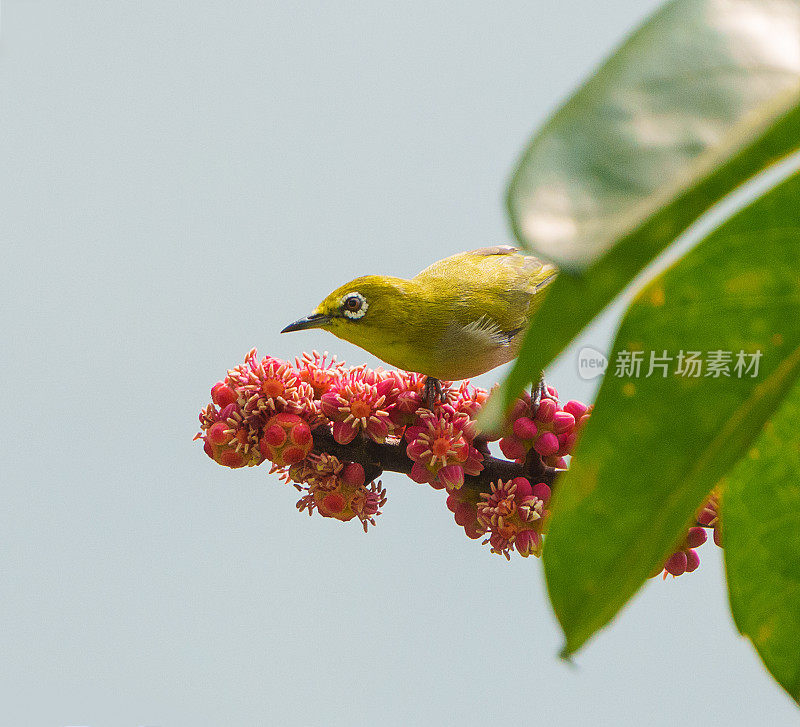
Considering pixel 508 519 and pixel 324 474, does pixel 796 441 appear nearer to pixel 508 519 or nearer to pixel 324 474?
pixel 508 519

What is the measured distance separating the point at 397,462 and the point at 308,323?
50 cm

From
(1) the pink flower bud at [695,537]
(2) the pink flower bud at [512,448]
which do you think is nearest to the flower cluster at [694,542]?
(1) the pink flower bud at [695,537]

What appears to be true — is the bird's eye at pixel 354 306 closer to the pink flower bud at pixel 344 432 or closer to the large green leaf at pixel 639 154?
the pink flower bud at pixel 344 432

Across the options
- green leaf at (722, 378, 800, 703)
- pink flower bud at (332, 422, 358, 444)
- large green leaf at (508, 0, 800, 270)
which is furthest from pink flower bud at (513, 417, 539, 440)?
large green leaf at (508, 0, 800, 270)

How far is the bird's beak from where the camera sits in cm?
197

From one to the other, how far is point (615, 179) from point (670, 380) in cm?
24

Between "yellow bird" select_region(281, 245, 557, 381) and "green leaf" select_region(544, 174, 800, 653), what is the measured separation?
4.08 feet

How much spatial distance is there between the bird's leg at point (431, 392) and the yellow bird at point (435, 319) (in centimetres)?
14

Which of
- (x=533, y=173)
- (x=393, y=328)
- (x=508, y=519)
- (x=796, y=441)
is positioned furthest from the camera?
(x=393, y=328)

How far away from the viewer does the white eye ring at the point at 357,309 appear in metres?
1.98

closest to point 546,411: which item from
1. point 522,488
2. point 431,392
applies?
point 522,488

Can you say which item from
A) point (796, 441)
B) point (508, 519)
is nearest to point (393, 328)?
point (508, 519)

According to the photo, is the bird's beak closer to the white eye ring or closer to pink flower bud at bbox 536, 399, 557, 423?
the white eye ring

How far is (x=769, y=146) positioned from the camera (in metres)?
0.51
